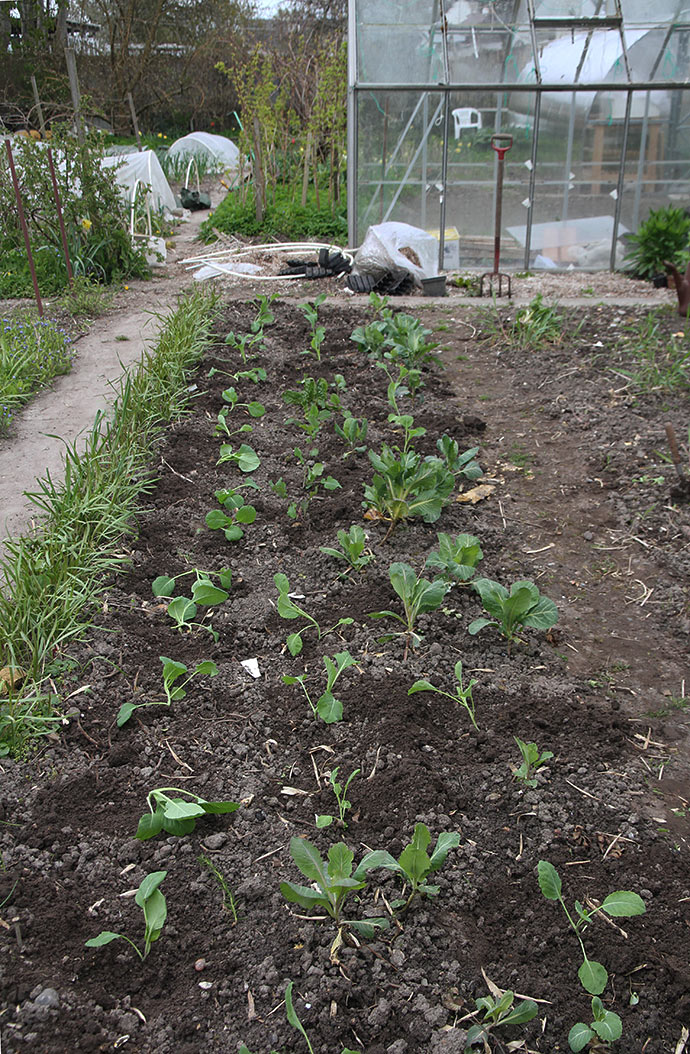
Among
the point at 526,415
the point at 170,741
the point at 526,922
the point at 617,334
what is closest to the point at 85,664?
the point at 170,741

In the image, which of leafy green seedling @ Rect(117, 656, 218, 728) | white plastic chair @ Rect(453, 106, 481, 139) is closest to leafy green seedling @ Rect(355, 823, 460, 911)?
leafy green seedling @ Rect(117, 656, 218, 728)

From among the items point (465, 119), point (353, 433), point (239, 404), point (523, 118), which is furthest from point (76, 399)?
point (523, 118)

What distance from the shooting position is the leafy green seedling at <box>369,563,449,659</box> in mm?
2570

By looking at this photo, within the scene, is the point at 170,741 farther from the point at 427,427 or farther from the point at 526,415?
the point at 526,415

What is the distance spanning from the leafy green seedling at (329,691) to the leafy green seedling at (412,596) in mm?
230

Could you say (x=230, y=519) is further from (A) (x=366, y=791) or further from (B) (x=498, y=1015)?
(B) (x=498, y=1015)

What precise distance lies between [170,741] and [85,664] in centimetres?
44

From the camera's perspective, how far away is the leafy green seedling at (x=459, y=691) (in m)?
2.24

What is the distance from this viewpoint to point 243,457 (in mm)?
3717

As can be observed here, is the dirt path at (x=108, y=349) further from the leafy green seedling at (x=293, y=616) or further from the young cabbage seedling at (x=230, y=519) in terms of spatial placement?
the leafy green seedling at (x=293, y=616)

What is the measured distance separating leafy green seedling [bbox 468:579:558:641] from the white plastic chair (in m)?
7.76

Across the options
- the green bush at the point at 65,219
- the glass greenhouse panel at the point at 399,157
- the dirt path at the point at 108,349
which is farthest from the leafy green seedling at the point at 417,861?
the glass greenhouse panel at the point at 399,157

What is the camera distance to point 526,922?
5.56 ft

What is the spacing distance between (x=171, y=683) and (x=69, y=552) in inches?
29.3
